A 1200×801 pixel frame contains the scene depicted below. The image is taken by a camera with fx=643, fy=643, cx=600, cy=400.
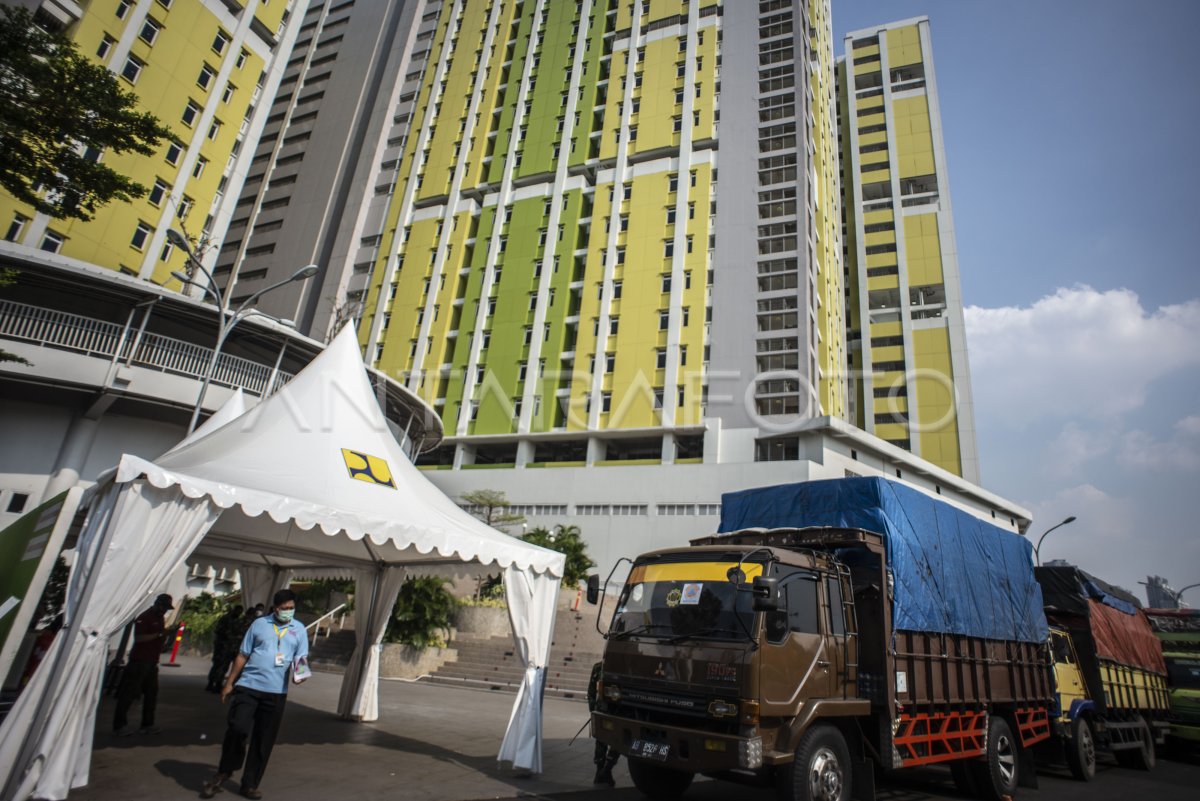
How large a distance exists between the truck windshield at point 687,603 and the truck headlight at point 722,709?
591 mm

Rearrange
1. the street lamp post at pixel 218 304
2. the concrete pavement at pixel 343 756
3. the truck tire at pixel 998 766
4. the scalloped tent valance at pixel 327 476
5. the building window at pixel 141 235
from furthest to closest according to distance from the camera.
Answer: the building window at pixel 141 235 < the street lamp post at pixel 218 304 < the truck tire at pixel 998 766 < the scalloped tent valance at pixel 327 476 < the concrete pavement at pixel 343 756

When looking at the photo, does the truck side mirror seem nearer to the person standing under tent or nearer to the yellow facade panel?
the person standing under tent

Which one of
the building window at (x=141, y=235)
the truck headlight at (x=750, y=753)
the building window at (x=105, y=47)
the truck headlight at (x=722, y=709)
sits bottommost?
the truck headlight at (x=750, y=753)

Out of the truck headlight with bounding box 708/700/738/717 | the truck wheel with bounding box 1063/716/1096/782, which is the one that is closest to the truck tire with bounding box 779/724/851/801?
the truck headlight with bounding box 708/700/738/717

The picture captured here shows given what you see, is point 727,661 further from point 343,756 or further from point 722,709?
point 343,756

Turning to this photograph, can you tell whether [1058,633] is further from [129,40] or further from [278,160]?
[278,160]

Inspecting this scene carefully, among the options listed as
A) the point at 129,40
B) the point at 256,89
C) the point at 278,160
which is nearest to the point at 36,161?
the point at 129,40

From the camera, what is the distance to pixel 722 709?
5867 mm

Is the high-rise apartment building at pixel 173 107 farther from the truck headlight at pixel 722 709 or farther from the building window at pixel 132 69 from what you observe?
the truck headlight at pixel 722 709

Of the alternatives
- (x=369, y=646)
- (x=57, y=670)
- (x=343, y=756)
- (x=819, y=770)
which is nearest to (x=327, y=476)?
(x=57, y=670)

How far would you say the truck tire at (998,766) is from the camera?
8.26 meters

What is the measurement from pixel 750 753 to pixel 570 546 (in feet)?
104

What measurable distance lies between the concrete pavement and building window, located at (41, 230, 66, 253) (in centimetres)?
2045

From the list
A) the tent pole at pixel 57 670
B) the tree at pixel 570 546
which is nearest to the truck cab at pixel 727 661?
the tent pole at pixel 57 670
